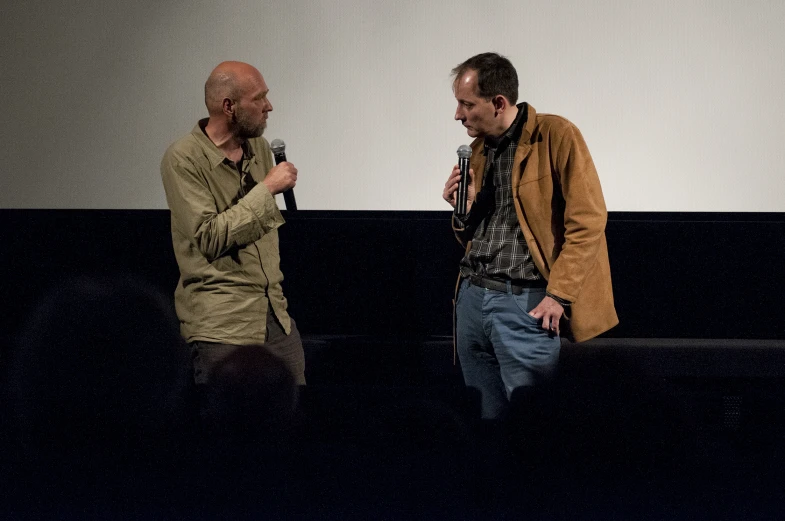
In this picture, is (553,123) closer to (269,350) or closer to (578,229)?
(578,229)

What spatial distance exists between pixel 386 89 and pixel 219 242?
46.4 inches

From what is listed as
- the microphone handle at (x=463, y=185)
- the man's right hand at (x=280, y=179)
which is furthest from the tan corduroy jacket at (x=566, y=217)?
the man's right hand at (x=280, y=179)

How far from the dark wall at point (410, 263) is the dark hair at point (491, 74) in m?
0.79

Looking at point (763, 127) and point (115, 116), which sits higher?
point (115, 116)

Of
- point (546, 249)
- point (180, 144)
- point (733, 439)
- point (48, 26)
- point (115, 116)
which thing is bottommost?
point (733, 439)

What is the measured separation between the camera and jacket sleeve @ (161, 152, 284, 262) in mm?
1570

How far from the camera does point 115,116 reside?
2.61 m

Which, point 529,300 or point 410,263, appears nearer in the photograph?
point 529,300

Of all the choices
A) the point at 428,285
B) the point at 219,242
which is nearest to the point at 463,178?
the point at 219,242

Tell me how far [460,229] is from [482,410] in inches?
17.2

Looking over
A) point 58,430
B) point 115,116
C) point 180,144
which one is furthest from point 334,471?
point 115,116

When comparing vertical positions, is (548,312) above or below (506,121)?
below

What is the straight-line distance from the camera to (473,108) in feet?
5.55

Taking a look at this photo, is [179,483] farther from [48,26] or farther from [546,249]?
[48,26]
